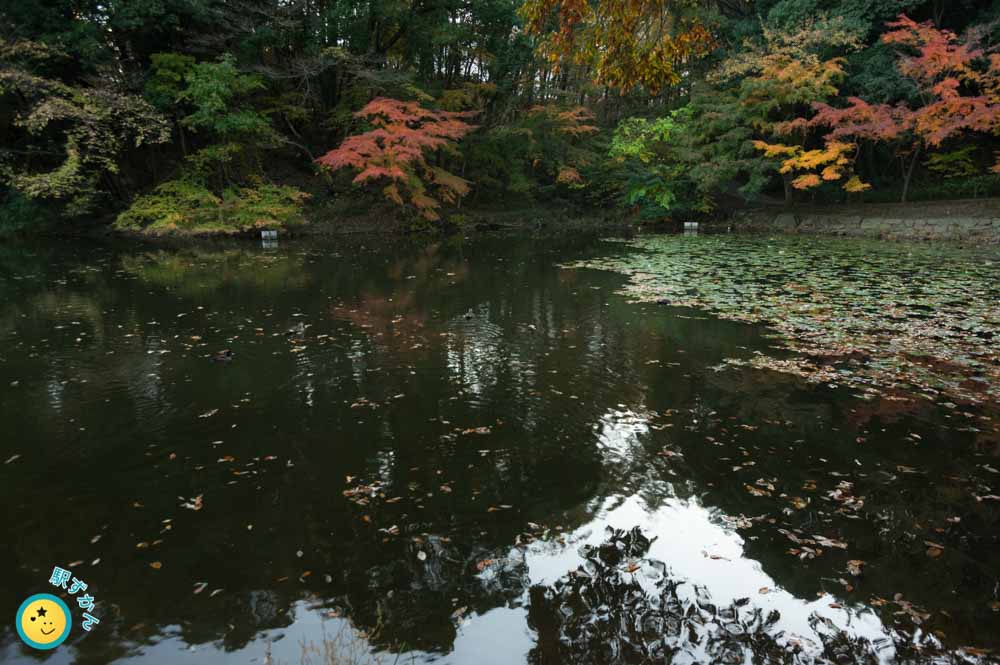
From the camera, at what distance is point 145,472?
3.78 meters

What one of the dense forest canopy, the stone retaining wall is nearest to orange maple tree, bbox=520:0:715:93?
the dense forest canopy

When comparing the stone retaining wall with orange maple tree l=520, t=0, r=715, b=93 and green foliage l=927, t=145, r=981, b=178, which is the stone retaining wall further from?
orange maple tree l=520, t=0, r=715, b=93

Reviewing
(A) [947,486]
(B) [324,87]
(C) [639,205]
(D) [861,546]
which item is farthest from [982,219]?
(B) [324,87]

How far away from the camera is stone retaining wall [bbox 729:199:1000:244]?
15523 millimetres

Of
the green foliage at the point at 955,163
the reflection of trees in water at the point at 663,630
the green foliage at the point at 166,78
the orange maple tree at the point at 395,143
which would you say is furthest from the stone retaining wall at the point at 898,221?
the green foliage at the point at 166,78

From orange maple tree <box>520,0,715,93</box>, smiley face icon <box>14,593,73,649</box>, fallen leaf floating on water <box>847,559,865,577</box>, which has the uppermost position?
orange maple tree <box>520,0,715,93</box>

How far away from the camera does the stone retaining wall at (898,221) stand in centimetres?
1552

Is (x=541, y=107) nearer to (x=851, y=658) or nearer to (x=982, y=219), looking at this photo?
(x=982, y=219)

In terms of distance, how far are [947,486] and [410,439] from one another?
11.4 feet

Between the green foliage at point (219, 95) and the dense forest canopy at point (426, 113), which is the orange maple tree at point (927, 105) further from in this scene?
the green foliage at point (219, 95)

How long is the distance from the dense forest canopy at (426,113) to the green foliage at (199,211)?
0.09 m

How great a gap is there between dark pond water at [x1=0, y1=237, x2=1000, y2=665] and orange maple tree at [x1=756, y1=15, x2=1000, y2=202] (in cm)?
1345

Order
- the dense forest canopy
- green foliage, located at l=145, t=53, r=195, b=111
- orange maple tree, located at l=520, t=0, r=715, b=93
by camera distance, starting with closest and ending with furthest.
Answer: orange maple tree, located at l=520, t=0, r=715, b=93, the dense forest canopy, green foliage, located at l=145, t=53, r=195, b=111

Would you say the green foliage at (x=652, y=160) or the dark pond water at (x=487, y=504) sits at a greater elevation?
the green foliage at (x=652, y=160)
